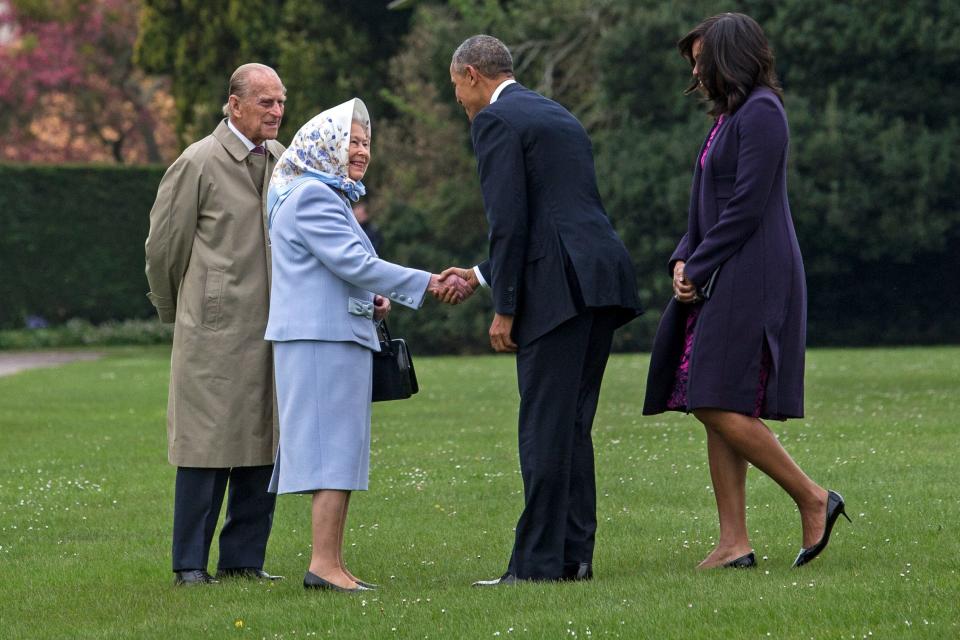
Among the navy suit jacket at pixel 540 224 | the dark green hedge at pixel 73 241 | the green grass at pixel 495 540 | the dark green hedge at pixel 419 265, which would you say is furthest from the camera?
the dark green hedge at pixel 73 241

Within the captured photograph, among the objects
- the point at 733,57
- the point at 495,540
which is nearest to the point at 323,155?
the point at 733,57

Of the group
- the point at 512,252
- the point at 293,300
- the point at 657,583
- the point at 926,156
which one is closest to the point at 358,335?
the point at 293,300

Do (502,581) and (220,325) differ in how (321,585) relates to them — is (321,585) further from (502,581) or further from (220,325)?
(220,325)

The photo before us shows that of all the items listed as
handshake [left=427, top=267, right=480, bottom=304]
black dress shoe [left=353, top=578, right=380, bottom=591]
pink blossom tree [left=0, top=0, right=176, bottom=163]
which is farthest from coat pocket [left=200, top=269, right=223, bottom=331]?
pink blossom tree [left=0, top=0, right=176, bottom=163]

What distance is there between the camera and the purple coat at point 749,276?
5.80 m

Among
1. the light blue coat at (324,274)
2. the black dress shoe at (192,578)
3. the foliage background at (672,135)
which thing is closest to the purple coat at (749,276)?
the light blue coat at (324,274)

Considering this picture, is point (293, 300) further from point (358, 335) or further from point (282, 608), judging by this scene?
point (282, 608)

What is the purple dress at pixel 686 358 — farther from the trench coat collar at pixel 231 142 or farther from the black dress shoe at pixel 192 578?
the black dress shoe at pixel 192 578

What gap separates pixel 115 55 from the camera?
42.1 meters

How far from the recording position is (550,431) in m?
5.75

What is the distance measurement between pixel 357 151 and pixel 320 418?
1.02 m

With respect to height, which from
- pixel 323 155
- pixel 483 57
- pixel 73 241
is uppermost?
pixel 483 57

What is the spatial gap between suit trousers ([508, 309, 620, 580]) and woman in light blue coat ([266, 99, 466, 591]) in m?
0.48

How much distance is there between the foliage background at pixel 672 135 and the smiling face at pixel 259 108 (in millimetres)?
18497
